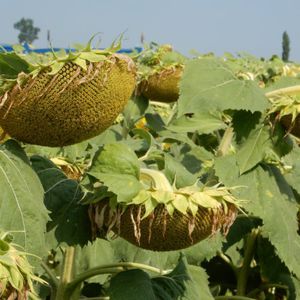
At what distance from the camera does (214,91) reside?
1.80m

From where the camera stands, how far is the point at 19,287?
3.05ft

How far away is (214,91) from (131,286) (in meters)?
0.51

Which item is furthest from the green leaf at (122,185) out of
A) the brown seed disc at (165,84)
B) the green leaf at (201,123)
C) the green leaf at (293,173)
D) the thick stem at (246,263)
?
the brown seed disc at (165,84)

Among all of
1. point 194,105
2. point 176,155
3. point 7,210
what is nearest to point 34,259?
point 7,210

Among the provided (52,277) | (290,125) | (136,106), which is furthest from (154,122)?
(52,277)

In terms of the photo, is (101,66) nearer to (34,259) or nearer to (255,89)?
(34,259)

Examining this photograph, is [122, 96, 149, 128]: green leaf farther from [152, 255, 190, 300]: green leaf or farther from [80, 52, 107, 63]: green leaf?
[80, 52, 107, 63]: green leaf

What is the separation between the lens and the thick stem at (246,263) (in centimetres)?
276

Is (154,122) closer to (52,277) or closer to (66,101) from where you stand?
(52,277)

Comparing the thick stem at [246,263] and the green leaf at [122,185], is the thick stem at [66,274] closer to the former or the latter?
the green leaf at [122,185]

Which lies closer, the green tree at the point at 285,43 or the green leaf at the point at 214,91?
the green leaf at the point at 214,91

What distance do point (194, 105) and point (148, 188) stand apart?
1.47ft

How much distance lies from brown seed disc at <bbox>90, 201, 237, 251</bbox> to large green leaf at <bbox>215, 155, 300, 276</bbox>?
0.47 metres

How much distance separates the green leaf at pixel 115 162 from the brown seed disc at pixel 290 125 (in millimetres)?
453
